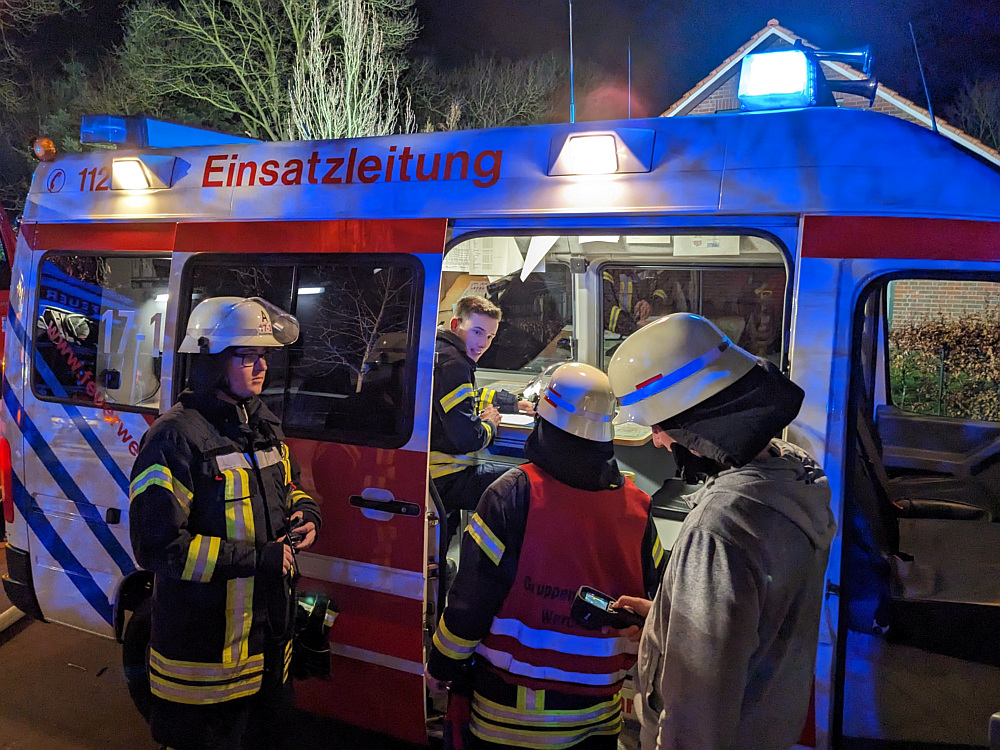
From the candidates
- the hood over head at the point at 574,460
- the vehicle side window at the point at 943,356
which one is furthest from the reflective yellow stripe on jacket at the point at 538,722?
the vehicle side window at the point at 943,356

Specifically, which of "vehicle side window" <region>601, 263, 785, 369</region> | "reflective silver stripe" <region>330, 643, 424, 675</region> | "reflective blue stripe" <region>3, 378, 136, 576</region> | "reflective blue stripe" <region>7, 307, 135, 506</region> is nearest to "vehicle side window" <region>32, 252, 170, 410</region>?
"reflective blue stripe" <region>7, 307, 135, 506</region>

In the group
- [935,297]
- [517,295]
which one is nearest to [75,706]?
[517,295]

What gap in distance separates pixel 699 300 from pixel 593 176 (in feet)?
9.87

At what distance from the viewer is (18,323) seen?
366 cm

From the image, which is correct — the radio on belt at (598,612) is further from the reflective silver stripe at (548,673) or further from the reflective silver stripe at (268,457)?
the reflective silver stripe at (268,457)

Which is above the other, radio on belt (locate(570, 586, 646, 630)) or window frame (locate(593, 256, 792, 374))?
window frame (locate(593, 256, 792, 374))

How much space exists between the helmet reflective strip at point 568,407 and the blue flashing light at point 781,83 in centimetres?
130

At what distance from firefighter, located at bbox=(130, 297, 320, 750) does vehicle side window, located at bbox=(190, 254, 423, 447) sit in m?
0.36

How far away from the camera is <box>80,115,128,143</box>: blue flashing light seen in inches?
140

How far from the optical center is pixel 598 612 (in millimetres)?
1868

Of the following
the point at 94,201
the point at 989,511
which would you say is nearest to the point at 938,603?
the point at 989,511

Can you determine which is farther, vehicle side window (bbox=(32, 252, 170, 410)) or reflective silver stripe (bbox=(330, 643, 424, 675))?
vehicle side window (bbox=(32, 252, 170, 410))

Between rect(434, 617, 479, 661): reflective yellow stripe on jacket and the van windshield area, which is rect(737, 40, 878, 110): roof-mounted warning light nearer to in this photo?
the van windshield area

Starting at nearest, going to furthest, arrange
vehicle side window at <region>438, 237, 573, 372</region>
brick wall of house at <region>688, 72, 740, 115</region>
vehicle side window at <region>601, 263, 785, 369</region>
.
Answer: vehicle side window at <region>601, 263, 785, 369</region> < vehicle side window at <region>438, 237, 573, 372</region> < brick wall of house at <region>688, 72, 740, 115</region>
